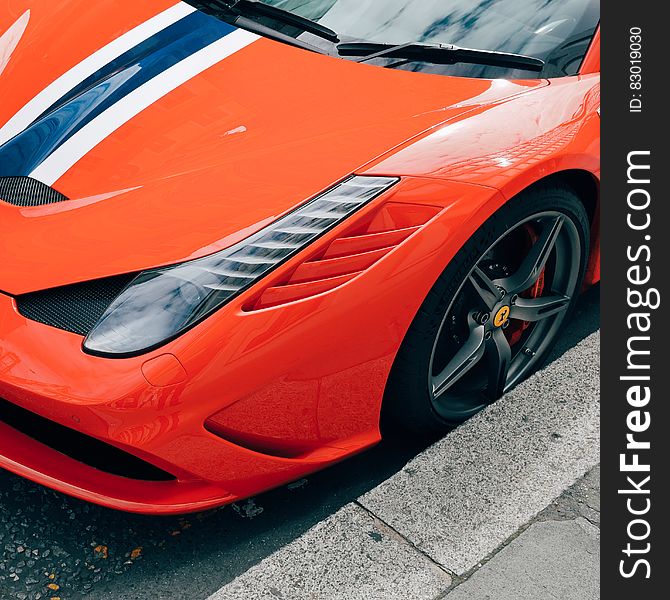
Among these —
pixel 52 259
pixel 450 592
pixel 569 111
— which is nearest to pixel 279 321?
pixel 52 259

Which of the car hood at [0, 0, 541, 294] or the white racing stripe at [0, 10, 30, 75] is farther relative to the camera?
the white racing stripe at [0, 10, 30, 75]

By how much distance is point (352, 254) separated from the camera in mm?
1947

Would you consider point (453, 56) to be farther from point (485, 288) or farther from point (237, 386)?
point (237, 386)

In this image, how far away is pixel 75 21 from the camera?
9.04 ft

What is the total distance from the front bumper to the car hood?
18 cm

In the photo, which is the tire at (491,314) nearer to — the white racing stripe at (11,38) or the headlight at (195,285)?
the headlight at (195,285)

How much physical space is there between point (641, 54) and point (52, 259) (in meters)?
1.72

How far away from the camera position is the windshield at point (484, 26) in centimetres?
253

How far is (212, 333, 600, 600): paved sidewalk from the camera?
1.99m

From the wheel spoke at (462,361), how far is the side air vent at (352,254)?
51cm

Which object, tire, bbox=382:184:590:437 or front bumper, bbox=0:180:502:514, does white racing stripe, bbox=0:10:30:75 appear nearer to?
front bumper, bbox=0:180:502:514

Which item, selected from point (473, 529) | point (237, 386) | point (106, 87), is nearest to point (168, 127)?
point (106, 87)

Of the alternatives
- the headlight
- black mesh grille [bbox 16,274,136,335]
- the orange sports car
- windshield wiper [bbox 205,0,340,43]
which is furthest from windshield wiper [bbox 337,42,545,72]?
black mesh grille [bbox 16,274,136,335]

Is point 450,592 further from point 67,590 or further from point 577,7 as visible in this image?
point 577,7
